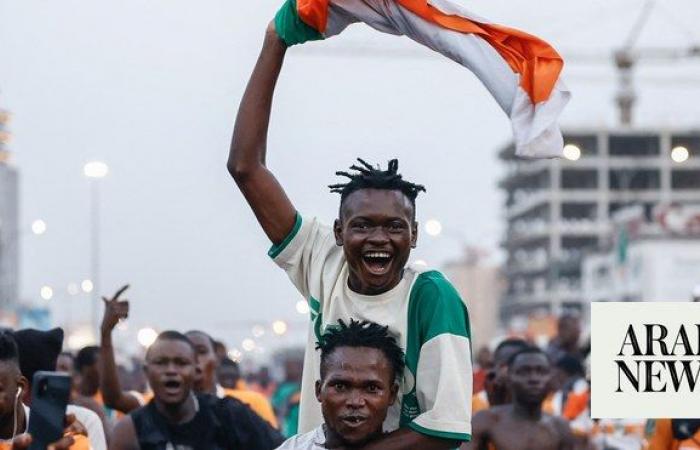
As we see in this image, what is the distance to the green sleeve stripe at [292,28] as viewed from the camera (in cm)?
619

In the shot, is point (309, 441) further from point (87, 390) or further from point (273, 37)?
point (87, 390)

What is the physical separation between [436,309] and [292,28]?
41.3 inches

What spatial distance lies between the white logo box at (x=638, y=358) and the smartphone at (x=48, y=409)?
97.1 inches

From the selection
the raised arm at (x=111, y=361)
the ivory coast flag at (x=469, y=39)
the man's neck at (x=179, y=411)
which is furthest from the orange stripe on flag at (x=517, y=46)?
the raised arm at (x=111, y=361)

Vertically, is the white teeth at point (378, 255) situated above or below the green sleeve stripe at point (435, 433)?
Answer: above

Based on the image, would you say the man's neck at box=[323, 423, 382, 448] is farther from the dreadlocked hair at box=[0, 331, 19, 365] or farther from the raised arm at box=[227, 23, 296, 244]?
the dreadlocked hair at box=[0, 331, 19, 365]

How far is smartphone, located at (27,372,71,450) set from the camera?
195 inches

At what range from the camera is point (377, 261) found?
601cm

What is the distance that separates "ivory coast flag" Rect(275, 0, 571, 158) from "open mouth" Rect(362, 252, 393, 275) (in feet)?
2.10

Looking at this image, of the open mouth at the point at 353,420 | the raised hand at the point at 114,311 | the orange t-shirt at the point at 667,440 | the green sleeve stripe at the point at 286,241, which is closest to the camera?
the open mouth at the point at 353,420

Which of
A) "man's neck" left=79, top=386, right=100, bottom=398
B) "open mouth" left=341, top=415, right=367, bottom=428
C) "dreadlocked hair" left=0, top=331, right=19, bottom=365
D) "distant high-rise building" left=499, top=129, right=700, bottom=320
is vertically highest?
"distant high-rise building" left=499, top=129, right=700, bottom=320

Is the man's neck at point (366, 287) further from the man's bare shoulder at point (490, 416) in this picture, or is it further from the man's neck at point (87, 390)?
the man's neck at point (87, 390)

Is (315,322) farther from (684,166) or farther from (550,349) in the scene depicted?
(684,166)

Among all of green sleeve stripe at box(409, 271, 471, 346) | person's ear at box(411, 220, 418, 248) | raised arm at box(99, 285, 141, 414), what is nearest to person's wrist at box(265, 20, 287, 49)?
person's ear at box(411, 220, 418, 248)
